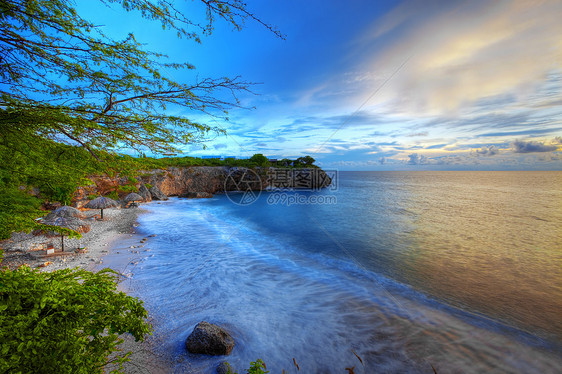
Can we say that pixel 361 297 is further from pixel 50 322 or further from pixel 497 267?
pixel 50 322

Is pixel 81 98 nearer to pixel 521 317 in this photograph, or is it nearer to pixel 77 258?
pixel 77 258

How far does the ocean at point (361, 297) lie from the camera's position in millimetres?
5176

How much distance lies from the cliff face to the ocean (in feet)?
48.2

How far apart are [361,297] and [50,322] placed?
323 inches

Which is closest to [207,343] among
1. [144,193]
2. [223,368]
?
→ [223,368]

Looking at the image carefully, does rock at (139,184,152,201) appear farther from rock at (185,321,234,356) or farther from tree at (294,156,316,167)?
tree at (294,156,316,167)

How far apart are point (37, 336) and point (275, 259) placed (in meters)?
10.4

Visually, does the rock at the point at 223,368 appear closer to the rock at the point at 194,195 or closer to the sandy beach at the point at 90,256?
the sandy beach at the point at 90,256

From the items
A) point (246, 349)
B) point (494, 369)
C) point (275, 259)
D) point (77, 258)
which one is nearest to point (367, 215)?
point (275, 259)

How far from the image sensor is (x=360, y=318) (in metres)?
6.62

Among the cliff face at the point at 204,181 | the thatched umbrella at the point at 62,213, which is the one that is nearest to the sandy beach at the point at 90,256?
the thatched umbrella at the point at 62,213
